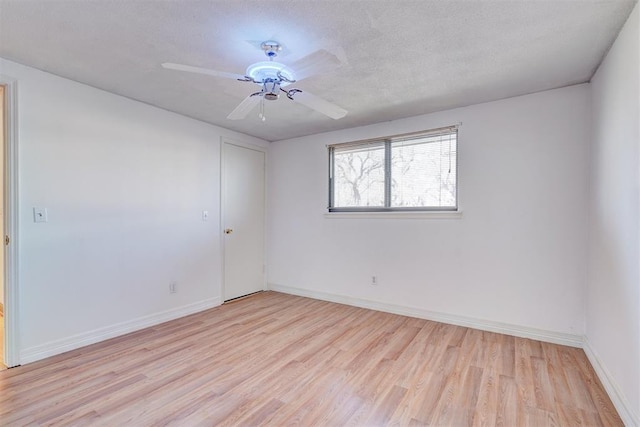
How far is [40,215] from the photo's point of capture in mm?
2432

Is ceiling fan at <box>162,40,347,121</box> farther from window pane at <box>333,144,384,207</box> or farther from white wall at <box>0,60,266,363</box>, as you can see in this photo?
window pane at <box>333,144,384,207</box>

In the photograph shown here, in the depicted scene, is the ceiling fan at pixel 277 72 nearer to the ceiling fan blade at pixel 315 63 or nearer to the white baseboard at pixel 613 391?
the ceiling fan blade at pixel 315 63

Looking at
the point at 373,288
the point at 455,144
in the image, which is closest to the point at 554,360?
the point at 373,288

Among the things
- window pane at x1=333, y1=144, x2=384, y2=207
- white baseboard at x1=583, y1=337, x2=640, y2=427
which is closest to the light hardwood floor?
white baseboard at x1=583, y1=337, x2=640, y2=427

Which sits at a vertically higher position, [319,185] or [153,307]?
[319,185]

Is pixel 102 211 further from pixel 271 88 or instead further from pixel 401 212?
pixel 401 212

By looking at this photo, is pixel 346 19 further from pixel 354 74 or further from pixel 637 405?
pixel 637 405

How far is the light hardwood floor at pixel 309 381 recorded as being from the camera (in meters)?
1.77

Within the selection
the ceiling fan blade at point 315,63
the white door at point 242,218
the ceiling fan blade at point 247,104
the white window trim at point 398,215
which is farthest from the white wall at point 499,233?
the ceiling fan blade at point 315,63

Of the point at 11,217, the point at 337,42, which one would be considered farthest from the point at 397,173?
the point at 11,217

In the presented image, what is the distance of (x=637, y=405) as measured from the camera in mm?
Answer: 1583

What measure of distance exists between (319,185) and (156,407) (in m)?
3.06

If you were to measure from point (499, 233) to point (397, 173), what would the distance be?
127 cm

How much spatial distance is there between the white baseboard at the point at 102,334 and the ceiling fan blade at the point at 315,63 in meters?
2.87
